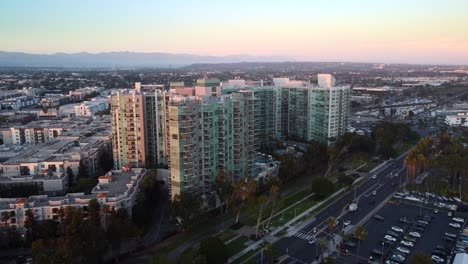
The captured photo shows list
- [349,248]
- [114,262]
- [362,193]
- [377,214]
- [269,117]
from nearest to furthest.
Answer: [114,262] → [349,248] → [377,214] → [362,193] → [269,117]

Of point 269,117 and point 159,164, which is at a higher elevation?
point 269,117

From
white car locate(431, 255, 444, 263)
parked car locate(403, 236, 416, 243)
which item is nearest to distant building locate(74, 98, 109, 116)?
parked car locate(403, 236, 416, 243)

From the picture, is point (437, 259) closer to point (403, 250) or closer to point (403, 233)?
point (403, 250)

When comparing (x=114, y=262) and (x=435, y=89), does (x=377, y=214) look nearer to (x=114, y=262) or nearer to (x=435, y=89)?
(x=114, y=262)

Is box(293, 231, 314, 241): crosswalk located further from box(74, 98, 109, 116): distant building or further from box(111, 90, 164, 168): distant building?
box(74, 98, 109, 116): distant building

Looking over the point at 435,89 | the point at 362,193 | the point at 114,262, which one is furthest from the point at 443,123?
the point at 114,262

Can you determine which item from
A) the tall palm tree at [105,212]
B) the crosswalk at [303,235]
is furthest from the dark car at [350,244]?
the tall palm tree at [105,212]
